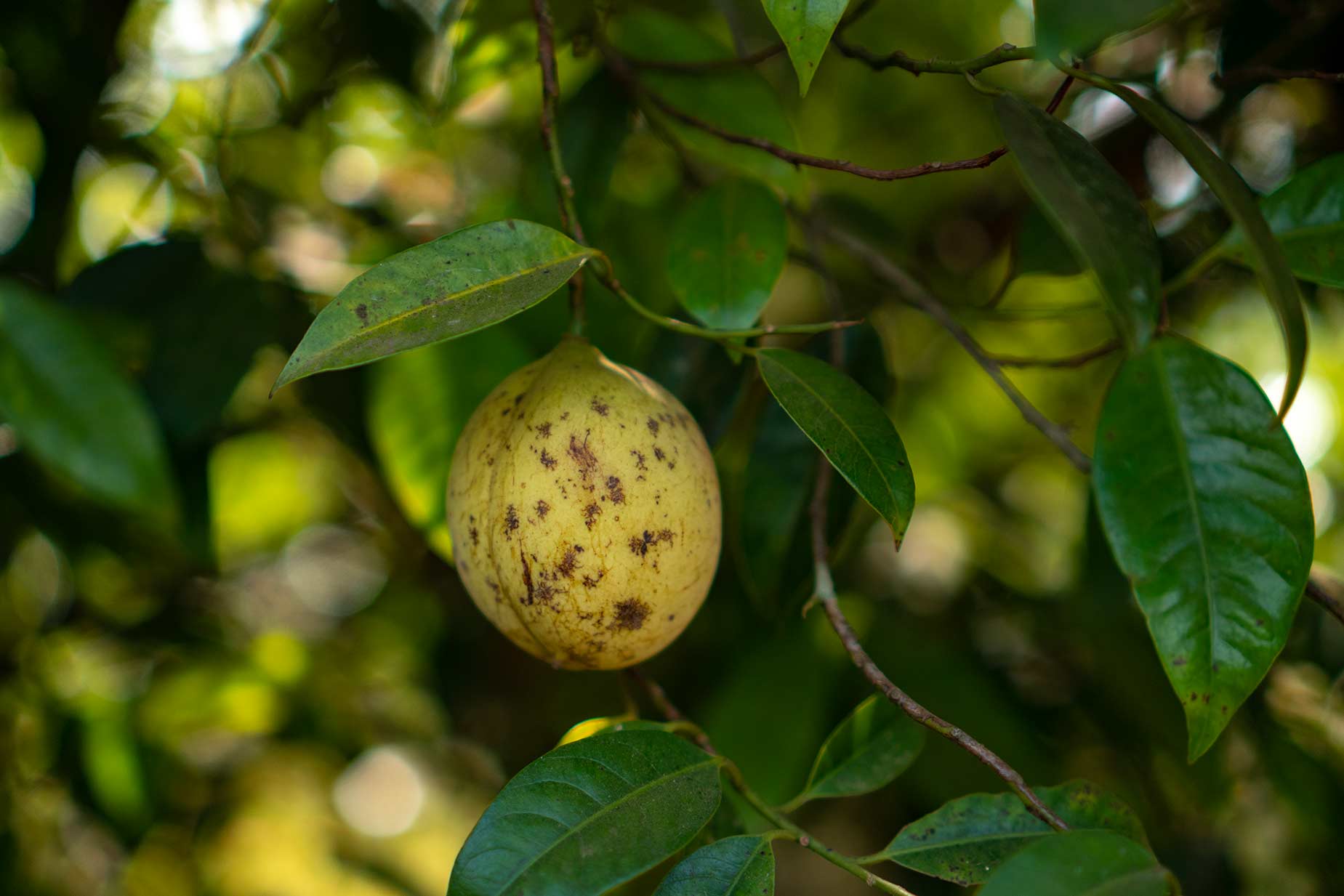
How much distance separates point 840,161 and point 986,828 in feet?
1.42

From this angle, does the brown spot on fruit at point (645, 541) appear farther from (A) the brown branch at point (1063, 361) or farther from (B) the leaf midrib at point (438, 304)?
(A) the brown branch at point (1063, 361)

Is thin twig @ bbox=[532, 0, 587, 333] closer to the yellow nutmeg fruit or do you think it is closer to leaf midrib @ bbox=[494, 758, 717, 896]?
the yellow nutmeg fruit

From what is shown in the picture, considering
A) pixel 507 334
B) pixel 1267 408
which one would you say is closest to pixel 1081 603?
pixel 1267 408

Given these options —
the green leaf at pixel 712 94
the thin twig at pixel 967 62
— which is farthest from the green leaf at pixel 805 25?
the green leaf at pixel 712 94

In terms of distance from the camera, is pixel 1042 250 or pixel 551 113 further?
pixel 1042 250

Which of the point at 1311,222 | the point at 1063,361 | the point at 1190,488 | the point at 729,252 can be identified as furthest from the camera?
the point at 1063,361

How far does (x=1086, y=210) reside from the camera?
0.44 m

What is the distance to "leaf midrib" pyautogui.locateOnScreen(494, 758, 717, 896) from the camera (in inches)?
19.1

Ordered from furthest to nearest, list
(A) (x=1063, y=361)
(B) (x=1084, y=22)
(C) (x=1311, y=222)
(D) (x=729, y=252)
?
(A) (x=1063, y=361) → (D) (x=729, y=252) → (C) (x=1311, y=222) → (B) (x=1084, y=22)

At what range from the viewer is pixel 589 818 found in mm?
518

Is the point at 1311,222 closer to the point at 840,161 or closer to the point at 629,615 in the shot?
the point at 840,161

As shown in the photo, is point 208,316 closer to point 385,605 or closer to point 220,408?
point 220,408

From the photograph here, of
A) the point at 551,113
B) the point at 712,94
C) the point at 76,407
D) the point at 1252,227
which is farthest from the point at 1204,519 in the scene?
the point at 76,407

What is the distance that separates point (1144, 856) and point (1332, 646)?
3.07 ft
